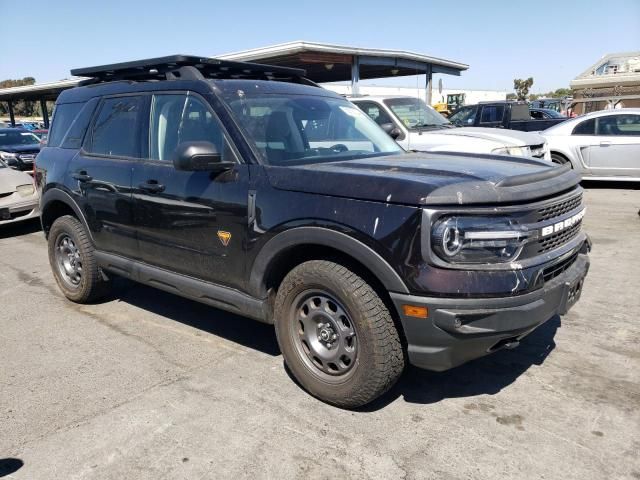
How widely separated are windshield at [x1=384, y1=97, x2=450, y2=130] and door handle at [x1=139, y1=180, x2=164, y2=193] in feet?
18.4

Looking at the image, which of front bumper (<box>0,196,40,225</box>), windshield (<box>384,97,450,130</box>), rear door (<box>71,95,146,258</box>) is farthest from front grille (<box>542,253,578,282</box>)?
front bumper (<box>0,196,40,225</box>)

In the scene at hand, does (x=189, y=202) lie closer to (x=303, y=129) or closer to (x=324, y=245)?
(x=303, y=129)

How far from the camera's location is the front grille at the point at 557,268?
2.92 metres

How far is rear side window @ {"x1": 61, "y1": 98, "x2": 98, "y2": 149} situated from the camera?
4.91 metres

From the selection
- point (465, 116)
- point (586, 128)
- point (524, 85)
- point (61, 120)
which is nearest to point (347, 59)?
point (465, 116)

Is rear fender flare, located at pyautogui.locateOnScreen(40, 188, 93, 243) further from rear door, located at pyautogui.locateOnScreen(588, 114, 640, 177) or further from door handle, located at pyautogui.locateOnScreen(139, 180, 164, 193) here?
rear door, located at pyautogui.locateOnScreen(588, 114, 640, 177)

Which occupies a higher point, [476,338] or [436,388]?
[476,338]

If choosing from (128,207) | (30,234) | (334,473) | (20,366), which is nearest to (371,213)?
(334,473)

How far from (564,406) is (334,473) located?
1478mm

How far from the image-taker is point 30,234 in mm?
8977

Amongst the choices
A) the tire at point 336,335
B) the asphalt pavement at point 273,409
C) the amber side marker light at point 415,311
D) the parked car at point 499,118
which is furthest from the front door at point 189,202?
the parked car at point 499,118

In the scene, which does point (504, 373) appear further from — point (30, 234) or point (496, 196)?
point (30, 234)

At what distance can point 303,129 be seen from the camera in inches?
154

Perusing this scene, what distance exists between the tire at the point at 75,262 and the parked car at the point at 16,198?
3.91 m
